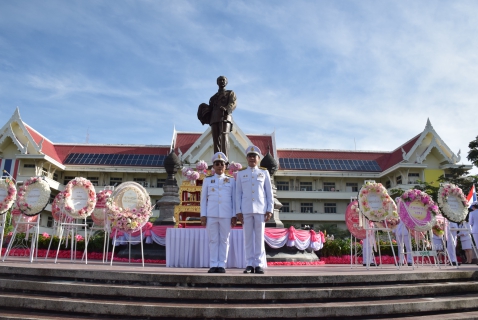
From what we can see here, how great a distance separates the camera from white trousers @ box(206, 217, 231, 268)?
629cm

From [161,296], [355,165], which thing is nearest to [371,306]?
[161,296]

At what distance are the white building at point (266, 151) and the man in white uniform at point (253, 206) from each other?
93.2ft

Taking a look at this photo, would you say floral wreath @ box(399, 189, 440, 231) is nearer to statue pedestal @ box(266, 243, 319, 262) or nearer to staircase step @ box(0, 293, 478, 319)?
staircase step @ box(0, 293, 478, 319)

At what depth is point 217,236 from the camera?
6.43 m

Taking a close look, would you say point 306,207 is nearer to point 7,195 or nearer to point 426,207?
point 426,207

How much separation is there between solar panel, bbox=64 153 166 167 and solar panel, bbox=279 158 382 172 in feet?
42.6

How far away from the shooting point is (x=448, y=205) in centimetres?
844

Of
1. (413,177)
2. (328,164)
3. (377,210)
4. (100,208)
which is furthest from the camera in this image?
(328,164)

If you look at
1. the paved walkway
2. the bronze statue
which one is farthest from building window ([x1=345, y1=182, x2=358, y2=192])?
the paved walkway

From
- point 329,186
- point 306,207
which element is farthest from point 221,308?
point 329,186

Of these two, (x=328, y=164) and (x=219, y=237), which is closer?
(x=219, y=237)

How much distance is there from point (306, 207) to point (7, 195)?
32364 millimetres

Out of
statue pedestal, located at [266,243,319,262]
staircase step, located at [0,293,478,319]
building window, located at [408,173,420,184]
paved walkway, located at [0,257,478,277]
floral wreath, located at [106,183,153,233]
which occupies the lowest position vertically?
staircase step, located at [0,293,478,319]

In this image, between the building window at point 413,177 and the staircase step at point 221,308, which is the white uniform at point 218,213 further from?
the building window at point 413,177
